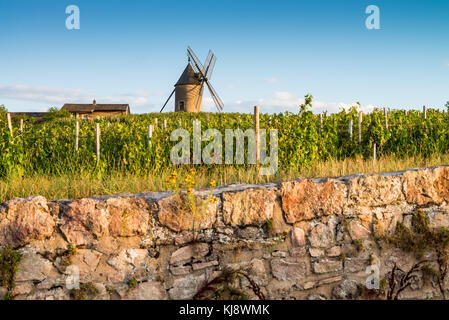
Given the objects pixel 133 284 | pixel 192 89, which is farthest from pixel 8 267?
pixel 192 89

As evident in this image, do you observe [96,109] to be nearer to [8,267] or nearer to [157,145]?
[157,145]

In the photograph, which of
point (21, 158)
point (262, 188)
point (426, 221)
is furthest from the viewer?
point (21, 158)

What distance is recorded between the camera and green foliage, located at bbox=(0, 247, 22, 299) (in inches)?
154

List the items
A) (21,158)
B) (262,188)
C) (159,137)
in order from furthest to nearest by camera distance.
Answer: (159,137)
(21,158)
(262,188)

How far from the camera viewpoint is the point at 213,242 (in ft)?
13.7

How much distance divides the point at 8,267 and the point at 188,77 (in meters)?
28.4

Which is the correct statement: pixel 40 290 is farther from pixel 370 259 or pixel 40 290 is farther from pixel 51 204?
pixel 370 259

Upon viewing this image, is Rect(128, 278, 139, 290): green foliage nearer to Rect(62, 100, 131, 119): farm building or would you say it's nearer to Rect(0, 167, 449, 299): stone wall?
Rect(0, 167, 449, 299): stone wall

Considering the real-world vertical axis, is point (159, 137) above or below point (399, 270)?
above

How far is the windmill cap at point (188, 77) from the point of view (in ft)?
101

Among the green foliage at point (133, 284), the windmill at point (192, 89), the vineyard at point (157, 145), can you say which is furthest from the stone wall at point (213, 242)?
the windmill at point (192, 89)

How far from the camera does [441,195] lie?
191 inches
